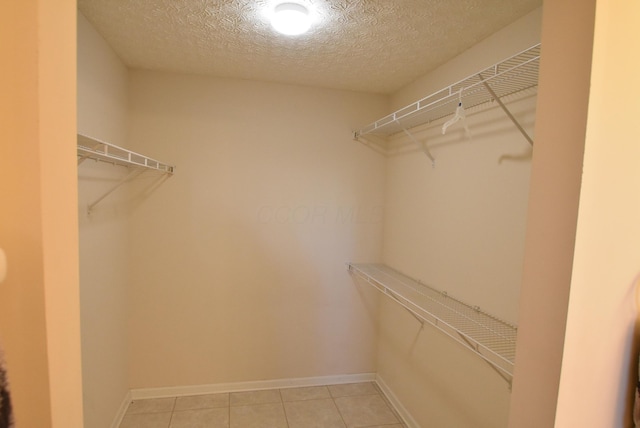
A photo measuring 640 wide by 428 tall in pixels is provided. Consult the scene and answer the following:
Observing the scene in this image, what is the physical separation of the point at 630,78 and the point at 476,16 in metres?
1.06

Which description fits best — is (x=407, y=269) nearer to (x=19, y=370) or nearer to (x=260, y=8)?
(x=260, y=8)

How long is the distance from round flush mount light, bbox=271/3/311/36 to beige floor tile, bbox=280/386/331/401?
2.51 m

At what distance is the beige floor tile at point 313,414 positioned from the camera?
222 cm

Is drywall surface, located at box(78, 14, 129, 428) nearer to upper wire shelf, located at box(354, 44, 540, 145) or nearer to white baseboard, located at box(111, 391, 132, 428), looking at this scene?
white baseboard, located at box(111, 391, 132, 428)

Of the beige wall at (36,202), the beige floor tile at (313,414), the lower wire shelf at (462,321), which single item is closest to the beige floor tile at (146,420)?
the beige floor tile at (313,414)

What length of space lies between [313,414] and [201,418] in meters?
0.79

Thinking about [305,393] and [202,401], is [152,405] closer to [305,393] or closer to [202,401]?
[202,401]

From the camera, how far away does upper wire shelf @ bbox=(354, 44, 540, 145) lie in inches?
45.2

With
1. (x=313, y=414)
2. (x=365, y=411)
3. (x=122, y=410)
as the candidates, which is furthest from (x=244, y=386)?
(x=365, y=411)

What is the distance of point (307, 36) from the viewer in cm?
172

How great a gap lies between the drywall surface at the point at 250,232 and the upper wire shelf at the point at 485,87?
0.66m

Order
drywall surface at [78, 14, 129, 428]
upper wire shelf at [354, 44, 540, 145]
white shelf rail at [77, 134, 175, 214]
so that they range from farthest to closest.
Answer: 1. white shelf rail at [77, 134, 175, 214]
2. drywall surface at [78, 14, 129, 428]
3. upper wire shelf at [354, 44, 540, 145]

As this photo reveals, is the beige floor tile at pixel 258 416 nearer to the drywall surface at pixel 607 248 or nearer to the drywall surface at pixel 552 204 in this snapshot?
the drywall surface at pixel 552 204

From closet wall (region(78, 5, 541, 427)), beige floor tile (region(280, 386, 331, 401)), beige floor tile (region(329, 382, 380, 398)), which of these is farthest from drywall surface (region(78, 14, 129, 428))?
beige floor tile (region(329, 382, 380, 398))
